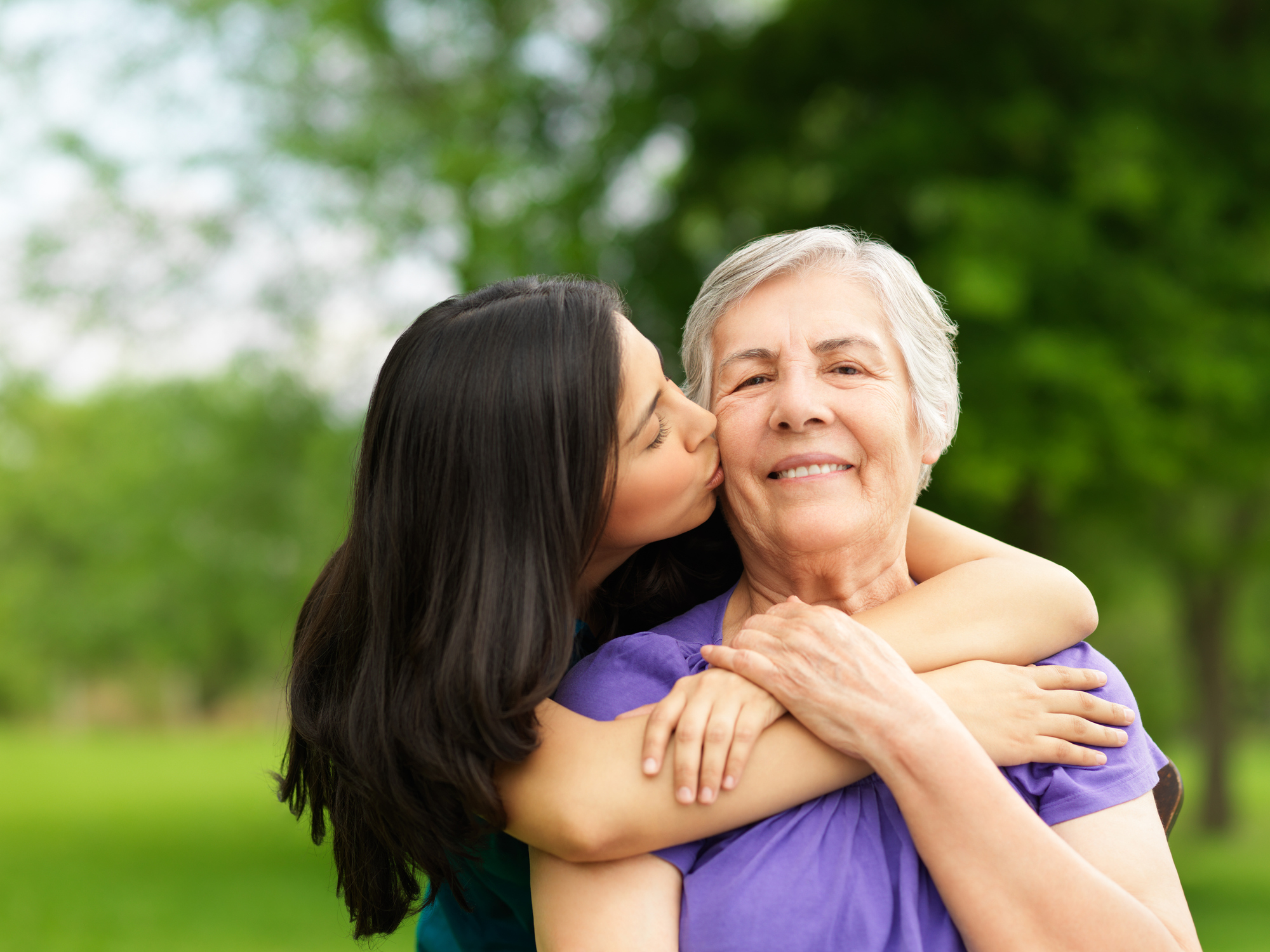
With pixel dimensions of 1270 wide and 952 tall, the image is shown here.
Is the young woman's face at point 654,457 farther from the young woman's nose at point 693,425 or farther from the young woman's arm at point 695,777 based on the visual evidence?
the young woman's arm at point 695,777

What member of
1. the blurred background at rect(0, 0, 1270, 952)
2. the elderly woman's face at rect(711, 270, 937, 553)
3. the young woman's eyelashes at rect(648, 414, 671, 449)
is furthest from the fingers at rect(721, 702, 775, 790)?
the blurred background at rect(0, 0, 1270, 952)

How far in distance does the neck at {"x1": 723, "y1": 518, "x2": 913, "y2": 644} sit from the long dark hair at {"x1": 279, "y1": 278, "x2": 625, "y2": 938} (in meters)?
0.41

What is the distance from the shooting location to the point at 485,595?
2.04 meters

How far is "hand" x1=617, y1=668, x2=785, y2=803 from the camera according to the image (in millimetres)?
1924

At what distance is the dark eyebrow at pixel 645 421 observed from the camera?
7.22 feet

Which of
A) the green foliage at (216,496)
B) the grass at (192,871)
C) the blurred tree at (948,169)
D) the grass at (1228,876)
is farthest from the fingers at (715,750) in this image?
the grass at (1228,876)

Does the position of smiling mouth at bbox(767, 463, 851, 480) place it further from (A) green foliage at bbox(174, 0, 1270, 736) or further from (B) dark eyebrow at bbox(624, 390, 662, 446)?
(A) green foliage at bbox(174, 0, 1270, 736)

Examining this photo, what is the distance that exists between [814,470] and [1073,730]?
639 mm

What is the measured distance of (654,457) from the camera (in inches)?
87.4

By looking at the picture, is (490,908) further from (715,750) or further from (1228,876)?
(1228,876)

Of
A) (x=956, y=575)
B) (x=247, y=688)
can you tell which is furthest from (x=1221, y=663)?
(x=247, y=688)

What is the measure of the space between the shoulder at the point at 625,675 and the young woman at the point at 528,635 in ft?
0.30

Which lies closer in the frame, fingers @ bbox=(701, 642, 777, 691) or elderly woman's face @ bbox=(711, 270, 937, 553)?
fingers @ bbox=(701, 642, 777, 691)

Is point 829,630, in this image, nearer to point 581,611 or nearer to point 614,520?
point 614,520
